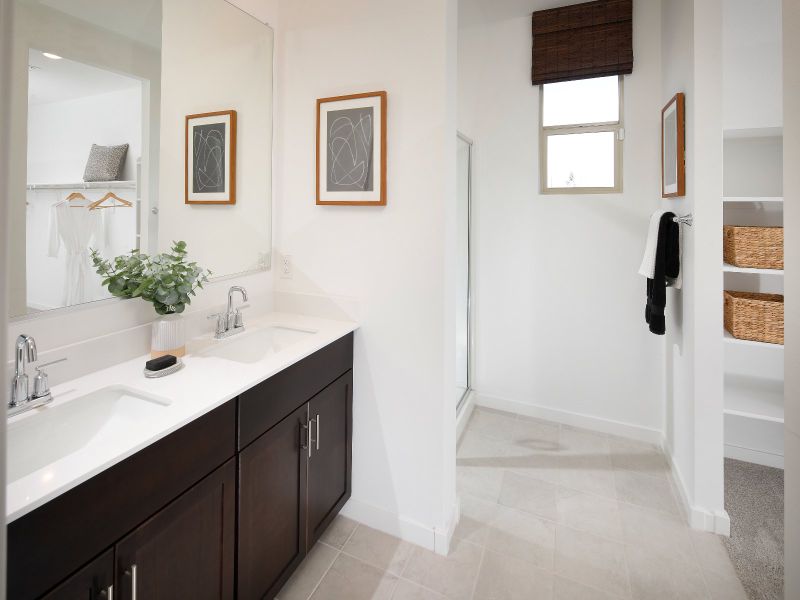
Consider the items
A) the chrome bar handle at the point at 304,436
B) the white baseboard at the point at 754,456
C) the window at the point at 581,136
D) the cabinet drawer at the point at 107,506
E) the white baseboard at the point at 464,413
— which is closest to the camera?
the cabinet drawer at the point at 107,506

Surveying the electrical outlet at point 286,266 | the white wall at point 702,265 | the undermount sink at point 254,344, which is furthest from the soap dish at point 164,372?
the white wall at point 702,265

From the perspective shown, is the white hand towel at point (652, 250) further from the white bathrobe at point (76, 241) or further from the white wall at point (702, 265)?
the white bathrobe at point (76, 241)

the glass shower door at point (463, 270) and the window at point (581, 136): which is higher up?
the window at point (581, 136)

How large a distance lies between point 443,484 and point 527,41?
2.80 m

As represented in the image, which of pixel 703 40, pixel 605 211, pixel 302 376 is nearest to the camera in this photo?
pixel 302 376

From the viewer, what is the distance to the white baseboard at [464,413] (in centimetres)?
288

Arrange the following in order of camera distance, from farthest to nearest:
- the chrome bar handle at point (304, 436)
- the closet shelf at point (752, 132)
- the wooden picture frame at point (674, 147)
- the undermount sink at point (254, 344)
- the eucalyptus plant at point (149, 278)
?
the closet shelf at point (752, 132) → the wooden picture frame at point (674, 147) → the undermount sink at point (254, 344) → the chrome bar handle at point (304, 436) → the eucalyptus plant at point (149, 278)

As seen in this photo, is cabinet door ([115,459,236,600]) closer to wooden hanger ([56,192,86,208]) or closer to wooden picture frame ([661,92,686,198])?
wooden hanger ([56,192,86,208])

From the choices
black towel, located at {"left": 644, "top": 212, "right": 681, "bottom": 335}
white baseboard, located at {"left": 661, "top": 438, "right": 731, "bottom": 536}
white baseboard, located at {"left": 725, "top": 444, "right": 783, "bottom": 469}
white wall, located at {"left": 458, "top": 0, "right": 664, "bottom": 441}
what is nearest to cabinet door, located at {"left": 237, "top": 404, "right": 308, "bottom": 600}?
white baseboard, located at {"left": 661, "top": 438, "right": 731, "bottom": 536}

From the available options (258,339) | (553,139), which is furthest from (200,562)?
(553,139)

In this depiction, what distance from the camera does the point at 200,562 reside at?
1.17 metres

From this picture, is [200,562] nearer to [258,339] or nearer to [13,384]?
[13,384]

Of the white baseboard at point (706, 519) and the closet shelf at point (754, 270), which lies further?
the closet shelf at point (754, 270)

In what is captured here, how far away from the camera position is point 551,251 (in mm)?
2963
